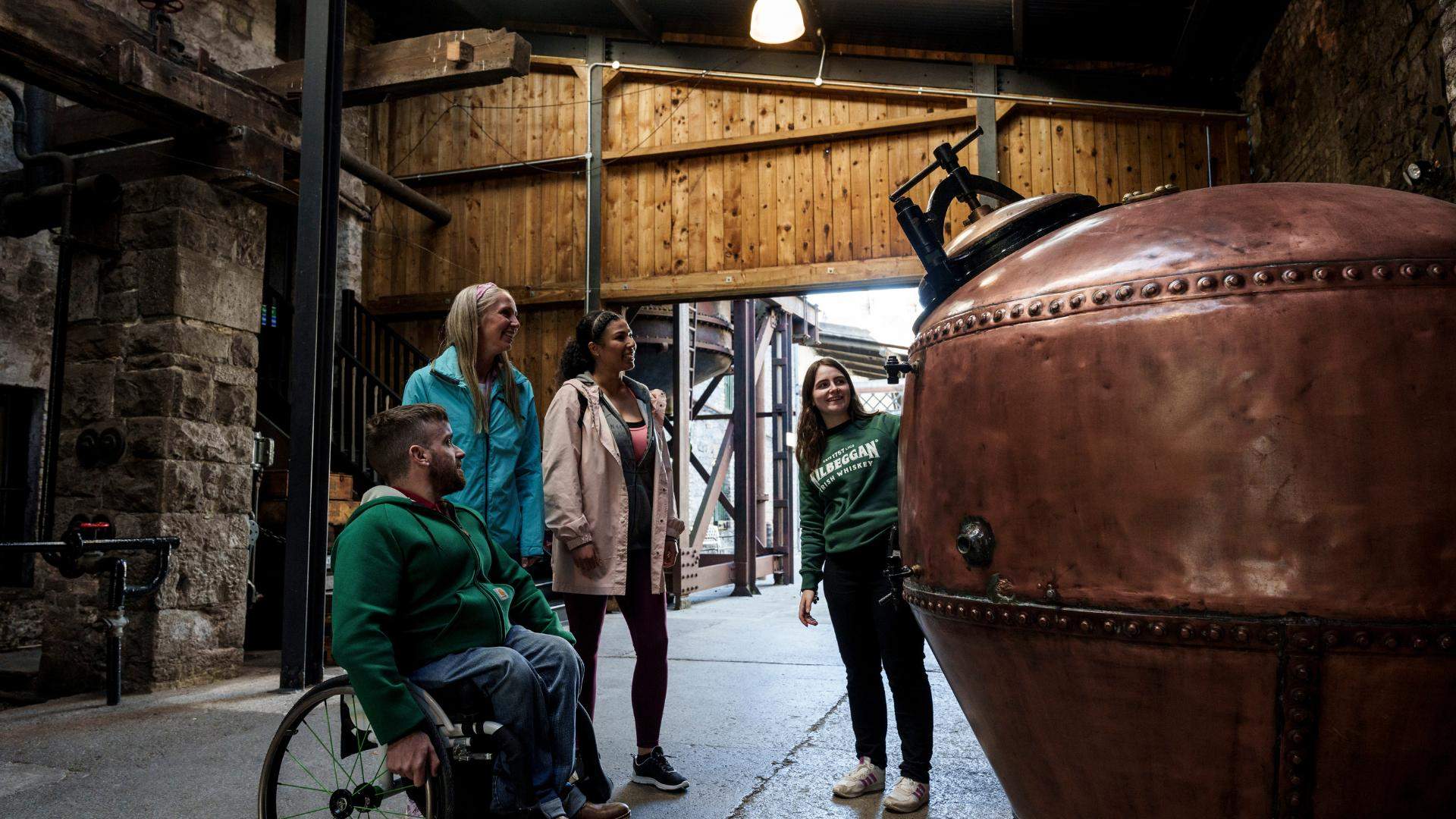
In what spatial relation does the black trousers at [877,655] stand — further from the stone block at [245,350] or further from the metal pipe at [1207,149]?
the metal pipe at [1207,149]

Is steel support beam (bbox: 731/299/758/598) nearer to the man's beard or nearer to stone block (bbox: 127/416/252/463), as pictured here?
stone block (bbox: 127/416/252/463)

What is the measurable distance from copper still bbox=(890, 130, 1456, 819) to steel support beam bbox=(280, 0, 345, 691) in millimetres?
3841

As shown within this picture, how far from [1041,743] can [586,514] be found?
64.5 inches

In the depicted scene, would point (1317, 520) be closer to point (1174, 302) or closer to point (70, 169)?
point (1174, 302)

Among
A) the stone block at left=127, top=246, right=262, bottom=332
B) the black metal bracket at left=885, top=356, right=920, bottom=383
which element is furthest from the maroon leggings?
the stone block at left=127, top=246, right=262, bottom=332

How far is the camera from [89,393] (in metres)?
5.01

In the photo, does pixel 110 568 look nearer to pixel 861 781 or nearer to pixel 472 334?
pixel 472 334

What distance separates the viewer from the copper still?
1464 millimetres

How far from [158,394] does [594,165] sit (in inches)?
178

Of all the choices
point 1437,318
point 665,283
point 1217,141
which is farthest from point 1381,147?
point 665,283

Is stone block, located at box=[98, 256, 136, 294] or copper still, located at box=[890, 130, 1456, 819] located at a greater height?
stone block, located at box=[98, 256, 136, 294]

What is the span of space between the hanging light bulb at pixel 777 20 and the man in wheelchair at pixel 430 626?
473 centimetres

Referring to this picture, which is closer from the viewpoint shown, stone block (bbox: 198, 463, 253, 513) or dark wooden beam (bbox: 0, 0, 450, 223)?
dark wooden beam (bbox: 0, 0, 450, 223)

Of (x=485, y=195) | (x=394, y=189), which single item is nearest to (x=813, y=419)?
(x=394, y=189)
